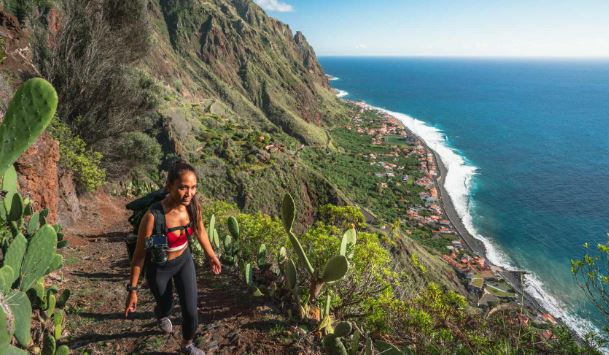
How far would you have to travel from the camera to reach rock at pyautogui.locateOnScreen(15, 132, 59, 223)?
8055 millimetres

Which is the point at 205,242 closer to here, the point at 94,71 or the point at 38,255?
the point at 38,255

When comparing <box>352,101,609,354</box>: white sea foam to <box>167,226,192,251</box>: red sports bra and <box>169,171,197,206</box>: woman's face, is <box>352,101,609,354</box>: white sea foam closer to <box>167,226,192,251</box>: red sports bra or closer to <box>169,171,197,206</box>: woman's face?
<box>167,226,192,251</box>: red sports bra

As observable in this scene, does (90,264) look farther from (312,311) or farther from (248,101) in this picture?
(248,101)

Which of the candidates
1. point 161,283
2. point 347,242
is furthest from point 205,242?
point 347,242

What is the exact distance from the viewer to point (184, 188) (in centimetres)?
335

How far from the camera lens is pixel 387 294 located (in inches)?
217

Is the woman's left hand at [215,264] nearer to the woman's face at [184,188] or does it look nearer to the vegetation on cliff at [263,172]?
the woman's face at [184,188]

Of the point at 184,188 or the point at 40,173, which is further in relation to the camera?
the point at 40,173

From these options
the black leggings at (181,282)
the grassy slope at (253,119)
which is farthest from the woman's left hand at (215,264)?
the grassy slope at (253,119)

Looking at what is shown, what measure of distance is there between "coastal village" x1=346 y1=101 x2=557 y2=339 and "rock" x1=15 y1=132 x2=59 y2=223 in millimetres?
Answer: 9639

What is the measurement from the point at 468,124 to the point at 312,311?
10367 centimetres

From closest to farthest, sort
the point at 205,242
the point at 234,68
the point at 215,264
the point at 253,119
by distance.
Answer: the point at 205,242
the point at 215,264
the point at 253,119
the point at 234,68

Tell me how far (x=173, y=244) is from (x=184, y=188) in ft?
1.99

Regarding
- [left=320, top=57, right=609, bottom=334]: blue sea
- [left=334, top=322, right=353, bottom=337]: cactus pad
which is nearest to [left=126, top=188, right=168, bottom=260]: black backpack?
[left=334, top=322, right=353, bottom=337]: cactus pad
